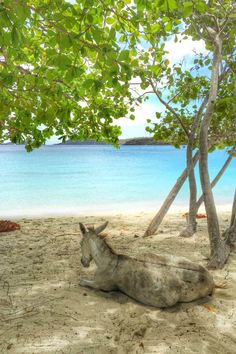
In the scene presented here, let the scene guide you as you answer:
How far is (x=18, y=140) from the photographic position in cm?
707

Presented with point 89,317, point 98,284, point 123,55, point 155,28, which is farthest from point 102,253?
point 155,28

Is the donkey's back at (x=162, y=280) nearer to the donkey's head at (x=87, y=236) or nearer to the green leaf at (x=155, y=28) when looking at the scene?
the donkey's head at (x=87, y=236)

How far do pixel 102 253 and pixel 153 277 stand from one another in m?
0.95

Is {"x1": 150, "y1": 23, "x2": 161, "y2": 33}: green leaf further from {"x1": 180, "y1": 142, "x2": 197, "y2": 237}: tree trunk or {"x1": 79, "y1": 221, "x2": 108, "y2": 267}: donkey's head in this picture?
{"x1": 180, "y1": 142, "x2": 197, "y2": 237}: tree trunk

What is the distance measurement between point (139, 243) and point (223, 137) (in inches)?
146

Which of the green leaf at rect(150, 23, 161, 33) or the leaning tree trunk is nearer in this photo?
the green leaf at rect(150, 23, 161, 33)

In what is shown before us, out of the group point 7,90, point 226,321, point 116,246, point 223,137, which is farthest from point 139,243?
point 7,90

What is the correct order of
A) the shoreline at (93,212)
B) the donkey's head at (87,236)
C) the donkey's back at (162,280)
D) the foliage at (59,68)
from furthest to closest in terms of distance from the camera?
the shoreline at (93,212) < the donkey's head at (87,236) < the donkey's back at (162,280) < the foliage at (59,68)

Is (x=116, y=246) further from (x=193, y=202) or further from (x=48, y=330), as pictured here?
(x=48, y=330)

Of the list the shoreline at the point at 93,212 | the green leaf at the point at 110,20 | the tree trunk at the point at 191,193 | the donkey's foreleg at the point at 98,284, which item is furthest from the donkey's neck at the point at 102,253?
the shoreline at the point at 93,212

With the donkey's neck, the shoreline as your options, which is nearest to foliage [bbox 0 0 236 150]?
the donkey's neck

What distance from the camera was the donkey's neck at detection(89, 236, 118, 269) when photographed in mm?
5227

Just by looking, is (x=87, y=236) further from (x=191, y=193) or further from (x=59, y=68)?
(x=191, y=193)

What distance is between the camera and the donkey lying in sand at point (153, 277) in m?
4.83
